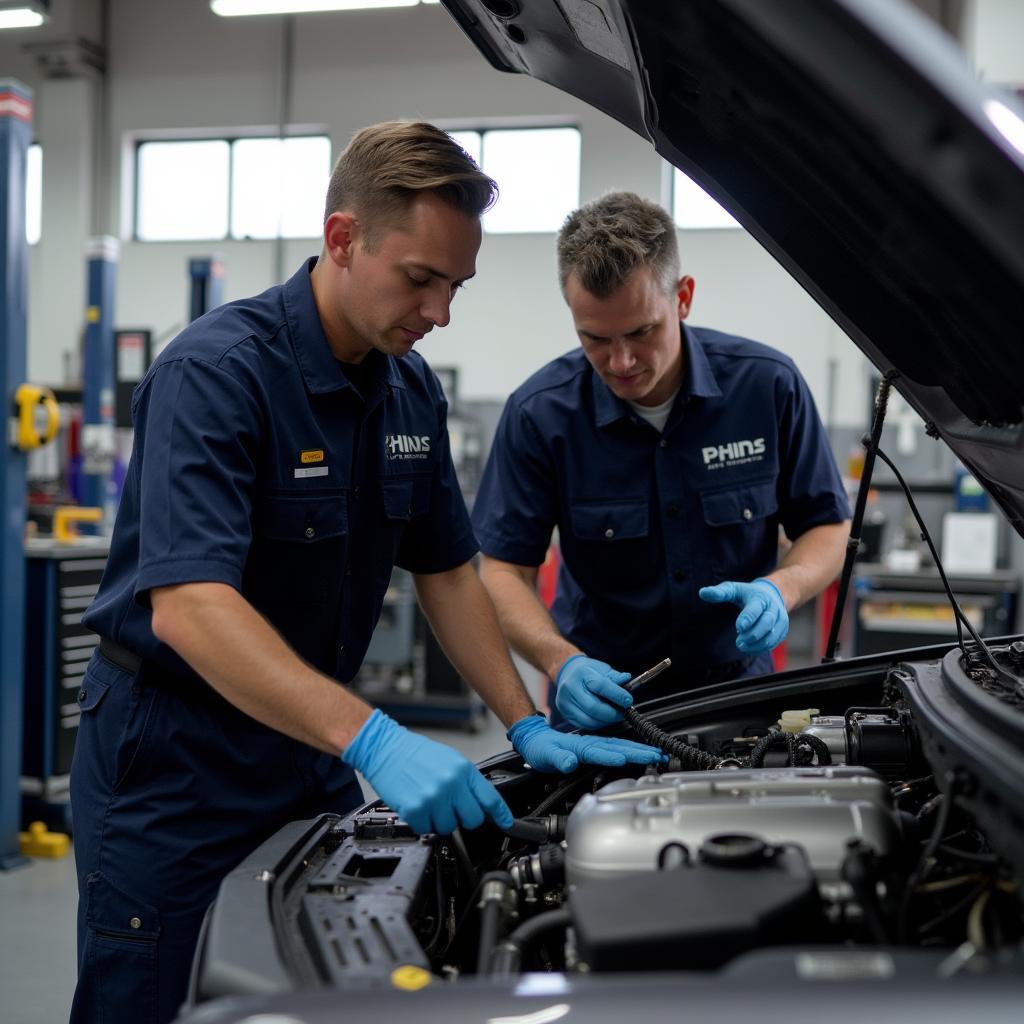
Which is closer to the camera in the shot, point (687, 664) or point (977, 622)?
point (687, 664)

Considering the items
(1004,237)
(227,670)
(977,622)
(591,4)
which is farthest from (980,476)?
(977,622)

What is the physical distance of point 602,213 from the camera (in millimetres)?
1874

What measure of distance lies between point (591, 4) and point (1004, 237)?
565mm

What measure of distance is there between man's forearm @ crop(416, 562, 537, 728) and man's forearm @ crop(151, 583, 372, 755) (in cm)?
52

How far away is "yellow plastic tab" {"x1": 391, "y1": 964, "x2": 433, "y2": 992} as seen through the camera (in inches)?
30.6

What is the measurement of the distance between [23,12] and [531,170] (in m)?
3.65

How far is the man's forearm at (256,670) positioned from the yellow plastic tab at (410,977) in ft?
1.37

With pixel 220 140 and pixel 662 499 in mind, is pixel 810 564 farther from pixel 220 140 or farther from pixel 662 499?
pixel 220 140

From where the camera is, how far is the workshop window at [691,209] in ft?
26.0

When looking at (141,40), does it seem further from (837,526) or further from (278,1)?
(837,526)

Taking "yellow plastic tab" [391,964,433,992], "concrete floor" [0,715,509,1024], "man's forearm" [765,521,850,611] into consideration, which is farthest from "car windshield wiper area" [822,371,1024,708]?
"concrete floor" [0,715,509,1024]

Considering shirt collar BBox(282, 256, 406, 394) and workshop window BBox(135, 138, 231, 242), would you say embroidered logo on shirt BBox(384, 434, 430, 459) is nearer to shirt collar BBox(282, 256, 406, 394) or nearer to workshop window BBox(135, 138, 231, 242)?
shirt collar BBox(282, 256, 406, 394)

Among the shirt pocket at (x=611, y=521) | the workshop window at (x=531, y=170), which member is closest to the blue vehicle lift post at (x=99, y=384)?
the shirt pocket at (x=611, y=521)

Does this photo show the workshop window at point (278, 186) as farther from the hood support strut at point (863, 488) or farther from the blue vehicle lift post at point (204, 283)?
the hood support strut at point (863, 488)
